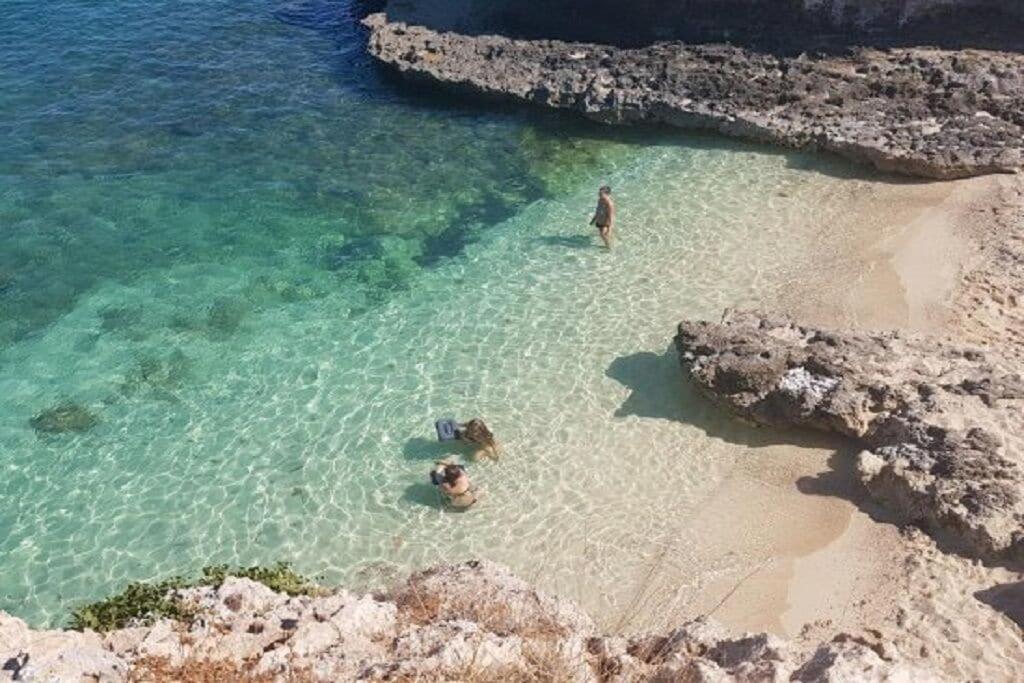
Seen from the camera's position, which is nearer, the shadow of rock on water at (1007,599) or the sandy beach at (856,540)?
the shadow of rock on water at (1007,599)

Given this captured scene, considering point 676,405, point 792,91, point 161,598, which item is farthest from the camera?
point 792,91

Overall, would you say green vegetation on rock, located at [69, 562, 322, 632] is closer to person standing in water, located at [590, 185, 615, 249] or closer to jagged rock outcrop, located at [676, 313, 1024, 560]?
jagged rock outcrop, located at [676, 313, 1024, 560]

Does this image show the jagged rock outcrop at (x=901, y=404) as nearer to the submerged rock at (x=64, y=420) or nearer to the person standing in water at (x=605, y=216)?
the person standing in water at (x=605, y=216)

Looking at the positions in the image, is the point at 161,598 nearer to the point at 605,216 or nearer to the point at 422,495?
the point at 422,495

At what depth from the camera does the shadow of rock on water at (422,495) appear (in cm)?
1617

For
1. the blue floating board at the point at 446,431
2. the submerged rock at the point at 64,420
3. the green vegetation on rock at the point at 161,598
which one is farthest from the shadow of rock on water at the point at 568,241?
the submerged rock at the point at 64,420

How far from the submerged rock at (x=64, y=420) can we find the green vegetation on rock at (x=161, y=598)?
5068 millimetres

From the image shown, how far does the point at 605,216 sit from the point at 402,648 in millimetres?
14798

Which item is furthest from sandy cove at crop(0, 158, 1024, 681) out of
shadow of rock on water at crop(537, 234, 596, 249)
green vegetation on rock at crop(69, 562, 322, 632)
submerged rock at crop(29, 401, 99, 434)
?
submerged rock at crop(29, 401, 99, 434)

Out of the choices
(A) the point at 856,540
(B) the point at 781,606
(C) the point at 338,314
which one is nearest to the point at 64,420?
(C) the point at 338,314

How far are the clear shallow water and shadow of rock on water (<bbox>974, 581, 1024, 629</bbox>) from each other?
4.55 metres

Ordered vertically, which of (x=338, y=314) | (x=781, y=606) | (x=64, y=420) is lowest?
(x=64, y=420)

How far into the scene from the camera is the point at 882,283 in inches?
812

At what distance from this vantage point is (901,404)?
638 inches
